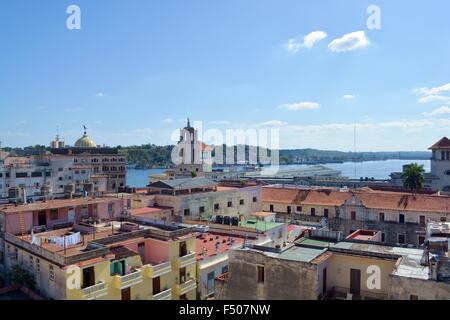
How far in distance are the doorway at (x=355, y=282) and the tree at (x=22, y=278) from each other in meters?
14.8

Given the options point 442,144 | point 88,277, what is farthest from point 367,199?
point 88,277

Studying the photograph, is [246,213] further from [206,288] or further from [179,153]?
[179,153]

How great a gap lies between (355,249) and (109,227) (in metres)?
14.8

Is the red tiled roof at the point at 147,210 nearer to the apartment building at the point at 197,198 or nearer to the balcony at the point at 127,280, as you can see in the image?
the apartment building at the point at 197,198

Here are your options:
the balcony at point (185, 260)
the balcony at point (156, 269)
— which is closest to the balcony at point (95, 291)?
the balcony at point (156, 269)

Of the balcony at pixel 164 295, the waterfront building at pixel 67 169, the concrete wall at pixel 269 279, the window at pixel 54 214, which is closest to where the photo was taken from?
the concrete wall at pixel 269 279

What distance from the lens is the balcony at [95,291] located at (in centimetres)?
1677

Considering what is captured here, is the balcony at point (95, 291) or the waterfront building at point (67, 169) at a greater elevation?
the waterfront building at point (67, 169)

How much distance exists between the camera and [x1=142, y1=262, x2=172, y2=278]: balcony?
1958 cm

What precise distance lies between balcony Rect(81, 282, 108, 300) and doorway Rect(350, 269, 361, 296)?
10907 mm

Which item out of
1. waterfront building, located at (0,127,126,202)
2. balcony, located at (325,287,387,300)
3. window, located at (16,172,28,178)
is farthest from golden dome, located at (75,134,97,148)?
balcony, located at (325,287,387,300)

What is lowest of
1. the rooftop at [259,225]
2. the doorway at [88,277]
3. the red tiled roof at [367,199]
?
the rooftop at [259,225]

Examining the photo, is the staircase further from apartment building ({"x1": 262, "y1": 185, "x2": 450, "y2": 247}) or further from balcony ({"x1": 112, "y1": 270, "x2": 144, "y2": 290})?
apartment building ({"x1": 262, "y1": 185, "x2": 450, "y2": 247})
